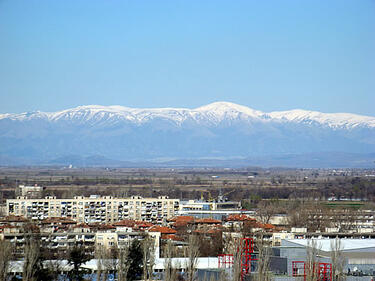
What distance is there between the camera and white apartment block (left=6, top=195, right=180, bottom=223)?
4112 centimetres

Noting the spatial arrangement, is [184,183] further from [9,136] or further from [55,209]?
[9,136]

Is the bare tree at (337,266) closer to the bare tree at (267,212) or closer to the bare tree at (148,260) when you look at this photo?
the bare tree at (148,260)

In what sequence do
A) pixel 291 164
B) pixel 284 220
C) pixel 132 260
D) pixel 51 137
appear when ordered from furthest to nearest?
pixel 51 137 → pixel 291 164 → pixel 284 220 → pixel 132 260

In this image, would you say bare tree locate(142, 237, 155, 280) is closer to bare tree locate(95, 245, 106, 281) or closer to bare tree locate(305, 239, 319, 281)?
bare tree locate(95, 245, 106, 281)

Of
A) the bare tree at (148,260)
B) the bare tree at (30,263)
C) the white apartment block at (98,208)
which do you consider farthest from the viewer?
the white apartment block at (98,208)

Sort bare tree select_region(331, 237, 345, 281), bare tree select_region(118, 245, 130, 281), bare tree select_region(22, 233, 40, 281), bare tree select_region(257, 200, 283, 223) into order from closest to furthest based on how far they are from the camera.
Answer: bare tree select_region(331, 237, 345, 281) → bare tree select_region(22, 233, 40, 281) → bare tree select_region(118, 245, 130, 281) → bare tree select_region(257, 200, 283, 223)

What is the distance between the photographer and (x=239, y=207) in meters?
47.8

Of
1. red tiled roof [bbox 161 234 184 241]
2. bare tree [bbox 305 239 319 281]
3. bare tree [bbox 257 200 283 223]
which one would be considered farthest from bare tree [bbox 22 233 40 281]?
bare tree [bbox 257 200 283 223]

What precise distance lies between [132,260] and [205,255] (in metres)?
5.30

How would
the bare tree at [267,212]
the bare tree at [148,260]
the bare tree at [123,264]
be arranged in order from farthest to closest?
the bare tree at [267,212], the bare tree at [148,260], the bare tree at [123,264]

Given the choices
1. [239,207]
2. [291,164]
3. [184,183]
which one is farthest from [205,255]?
[291,164]

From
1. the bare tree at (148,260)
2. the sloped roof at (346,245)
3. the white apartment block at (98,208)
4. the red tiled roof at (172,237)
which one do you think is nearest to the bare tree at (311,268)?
the sloped roof at (346,245)

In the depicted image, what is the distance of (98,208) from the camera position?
137 ft

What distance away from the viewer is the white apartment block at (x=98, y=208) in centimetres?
4112
